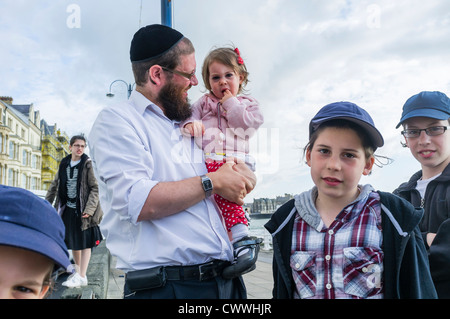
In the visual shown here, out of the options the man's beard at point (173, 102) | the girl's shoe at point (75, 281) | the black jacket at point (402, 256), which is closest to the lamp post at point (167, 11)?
the man's beard at point (173, 102)

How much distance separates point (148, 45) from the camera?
1874mm

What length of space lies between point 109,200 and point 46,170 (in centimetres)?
7730

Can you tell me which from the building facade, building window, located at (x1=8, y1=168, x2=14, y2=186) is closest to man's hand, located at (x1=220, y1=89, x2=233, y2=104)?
the building facade

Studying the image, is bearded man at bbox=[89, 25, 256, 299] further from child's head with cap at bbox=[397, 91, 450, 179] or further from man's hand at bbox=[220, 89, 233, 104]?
child's head with cap at bbox=[397, 91, 450, 179]

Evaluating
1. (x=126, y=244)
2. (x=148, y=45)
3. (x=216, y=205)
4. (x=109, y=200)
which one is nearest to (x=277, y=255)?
(x=216, y=205)

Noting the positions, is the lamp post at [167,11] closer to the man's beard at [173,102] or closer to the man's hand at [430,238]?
the man's beard at [173,102]

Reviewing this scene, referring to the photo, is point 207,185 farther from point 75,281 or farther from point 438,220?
point 75,281

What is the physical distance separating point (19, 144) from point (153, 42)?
59.8 m

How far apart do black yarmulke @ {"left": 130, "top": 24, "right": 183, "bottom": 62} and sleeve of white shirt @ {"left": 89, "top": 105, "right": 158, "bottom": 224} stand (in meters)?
0.40

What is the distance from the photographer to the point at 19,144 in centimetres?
5325

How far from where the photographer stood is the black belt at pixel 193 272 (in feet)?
5.12

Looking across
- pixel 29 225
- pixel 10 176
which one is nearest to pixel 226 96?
pixel 29 225

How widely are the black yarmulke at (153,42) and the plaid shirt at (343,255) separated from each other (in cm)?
116

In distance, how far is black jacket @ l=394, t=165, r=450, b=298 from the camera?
1.81 metres
